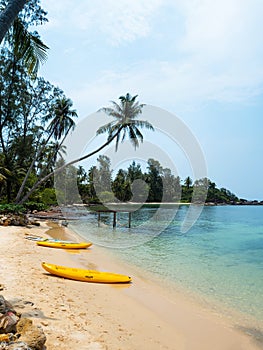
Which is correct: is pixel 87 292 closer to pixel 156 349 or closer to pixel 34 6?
pixel 156 349

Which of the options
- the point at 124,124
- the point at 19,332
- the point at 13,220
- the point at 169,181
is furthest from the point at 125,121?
the point at 169,181

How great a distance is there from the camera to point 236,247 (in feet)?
57.9

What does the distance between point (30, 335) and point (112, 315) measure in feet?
8.17

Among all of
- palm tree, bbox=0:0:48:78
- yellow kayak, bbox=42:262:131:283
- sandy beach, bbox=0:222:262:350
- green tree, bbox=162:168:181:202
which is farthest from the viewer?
green tree, bbox=162:168:181:202

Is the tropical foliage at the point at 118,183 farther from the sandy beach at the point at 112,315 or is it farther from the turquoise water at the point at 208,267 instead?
the sandy beach at the point at 112,315

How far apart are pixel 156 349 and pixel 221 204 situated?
106975 millimetres

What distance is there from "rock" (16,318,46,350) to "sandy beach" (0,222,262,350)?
1.34 feet

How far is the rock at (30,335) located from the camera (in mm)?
3133

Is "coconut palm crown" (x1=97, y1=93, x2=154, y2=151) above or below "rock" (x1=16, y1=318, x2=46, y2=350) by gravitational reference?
above

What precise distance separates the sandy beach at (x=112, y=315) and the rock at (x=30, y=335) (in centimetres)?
41

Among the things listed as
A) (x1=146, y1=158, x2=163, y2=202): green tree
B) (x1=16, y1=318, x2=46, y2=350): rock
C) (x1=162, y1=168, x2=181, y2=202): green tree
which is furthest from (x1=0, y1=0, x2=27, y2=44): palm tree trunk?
(x1=146, y1=158, x2=163, y2=202): green tree

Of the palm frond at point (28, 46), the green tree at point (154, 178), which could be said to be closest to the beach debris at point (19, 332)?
the palm frond at point (28, 46)

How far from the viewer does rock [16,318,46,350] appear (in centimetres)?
313

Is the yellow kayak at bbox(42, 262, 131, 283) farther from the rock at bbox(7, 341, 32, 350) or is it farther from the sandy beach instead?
the rock at bbox(7, 341, 32, 350)
